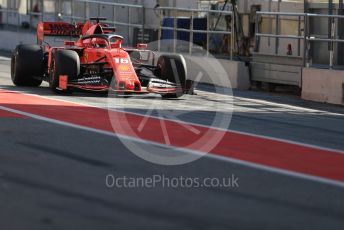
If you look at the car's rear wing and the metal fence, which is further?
the car's rear wing

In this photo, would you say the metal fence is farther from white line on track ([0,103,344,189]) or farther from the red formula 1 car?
white line on track ([0,103,344,189])

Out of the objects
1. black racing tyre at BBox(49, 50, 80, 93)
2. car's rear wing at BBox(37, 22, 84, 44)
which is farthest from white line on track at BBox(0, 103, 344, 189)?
car's rear wing at BBox(37, 22, 84, 44)

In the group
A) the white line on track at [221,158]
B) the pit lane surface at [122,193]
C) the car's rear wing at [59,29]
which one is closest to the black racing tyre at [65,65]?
the white line on track at [221,158]

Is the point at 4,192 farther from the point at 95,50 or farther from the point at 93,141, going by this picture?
the point at 95,50

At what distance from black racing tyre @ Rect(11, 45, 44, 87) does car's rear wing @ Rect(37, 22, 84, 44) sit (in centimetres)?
165

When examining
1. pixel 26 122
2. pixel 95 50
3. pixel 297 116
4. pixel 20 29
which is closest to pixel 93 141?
pixel 26 122

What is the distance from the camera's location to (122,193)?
7.57m

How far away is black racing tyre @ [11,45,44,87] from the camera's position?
675 inches

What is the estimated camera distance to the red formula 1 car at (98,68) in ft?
51.5

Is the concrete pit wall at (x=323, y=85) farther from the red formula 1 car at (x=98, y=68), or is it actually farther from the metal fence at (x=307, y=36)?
the red formula 1 car at (x=98, y=68)

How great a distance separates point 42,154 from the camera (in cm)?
932

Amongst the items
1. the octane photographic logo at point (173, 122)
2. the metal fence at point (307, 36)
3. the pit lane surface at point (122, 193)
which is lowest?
the pit lane surface at point (122, 193)

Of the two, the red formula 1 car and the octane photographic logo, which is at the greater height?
the red formula 1 car

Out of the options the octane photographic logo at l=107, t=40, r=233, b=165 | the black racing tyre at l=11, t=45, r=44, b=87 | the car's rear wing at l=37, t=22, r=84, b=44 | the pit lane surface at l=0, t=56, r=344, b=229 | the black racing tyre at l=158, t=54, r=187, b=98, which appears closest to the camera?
the pit lane surface at l=0, t=56, r=344, b=229
